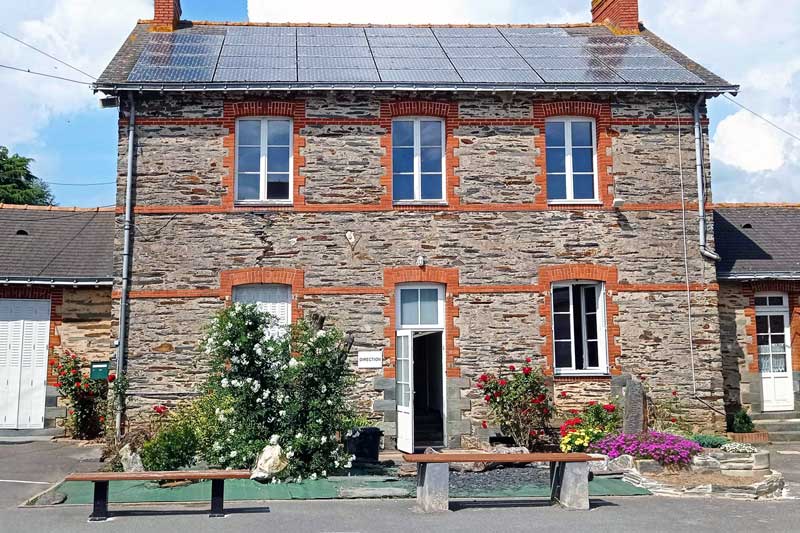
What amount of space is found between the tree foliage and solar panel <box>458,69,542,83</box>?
958 inches

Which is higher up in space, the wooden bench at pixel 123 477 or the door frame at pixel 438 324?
the door frame at pixel 438 324

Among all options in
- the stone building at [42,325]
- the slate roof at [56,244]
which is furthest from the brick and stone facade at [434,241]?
the slate roof at [56,244]

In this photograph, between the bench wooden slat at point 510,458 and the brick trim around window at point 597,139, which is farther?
the brick trim around window at point 597,139

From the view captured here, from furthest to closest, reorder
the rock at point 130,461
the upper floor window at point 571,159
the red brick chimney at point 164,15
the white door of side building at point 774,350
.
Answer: the red brick chimney at point 164,15 < the white door of side building at point 774,350 < the upper floor window at point 571,159 < the rock at point 130,461

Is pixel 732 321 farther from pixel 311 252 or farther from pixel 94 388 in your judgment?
pixel 94 388

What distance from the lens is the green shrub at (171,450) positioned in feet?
34.0

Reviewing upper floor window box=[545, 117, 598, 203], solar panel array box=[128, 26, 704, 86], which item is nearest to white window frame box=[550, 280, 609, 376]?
upper floor window box=[545, 117, 598, 203]

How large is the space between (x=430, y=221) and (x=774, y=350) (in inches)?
300

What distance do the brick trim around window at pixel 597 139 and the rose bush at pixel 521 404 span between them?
328cm

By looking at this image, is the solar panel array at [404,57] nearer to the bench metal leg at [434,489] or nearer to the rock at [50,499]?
the rock at [50,499]

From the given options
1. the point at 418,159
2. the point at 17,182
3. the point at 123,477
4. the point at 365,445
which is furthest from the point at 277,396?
the point at 17,182

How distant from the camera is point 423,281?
1337 cm

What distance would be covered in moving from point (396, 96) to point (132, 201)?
5055 millimetres

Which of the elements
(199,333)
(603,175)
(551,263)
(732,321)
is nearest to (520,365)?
(551,263)
